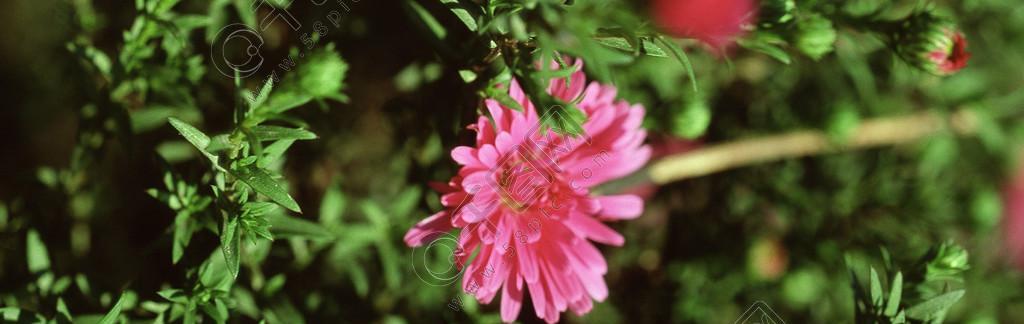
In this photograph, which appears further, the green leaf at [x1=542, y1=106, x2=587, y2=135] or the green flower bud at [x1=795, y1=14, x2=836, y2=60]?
the green flower bud at [x1=795, y1=14, x2=836, y2=60]

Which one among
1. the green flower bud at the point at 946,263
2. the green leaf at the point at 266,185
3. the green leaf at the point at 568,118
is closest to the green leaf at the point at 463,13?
the green leaf at the point at 568,118

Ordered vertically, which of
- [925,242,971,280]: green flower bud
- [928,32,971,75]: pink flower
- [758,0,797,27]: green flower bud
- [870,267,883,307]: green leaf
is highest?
[758,0,797,27]: green flower bud

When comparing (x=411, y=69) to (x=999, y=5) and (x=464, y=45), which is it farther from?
(x=999, y=5)

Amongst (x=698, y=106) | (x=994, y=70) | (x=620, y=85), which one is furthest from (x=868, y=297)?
(x=994, y=70)

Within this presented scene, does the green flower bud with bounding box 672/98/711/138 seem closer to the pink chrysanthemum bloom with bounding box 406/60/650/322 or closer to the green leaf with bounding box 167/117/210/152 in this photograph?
the pink chrysanthemum bloom with bounding box 406/60/650/322

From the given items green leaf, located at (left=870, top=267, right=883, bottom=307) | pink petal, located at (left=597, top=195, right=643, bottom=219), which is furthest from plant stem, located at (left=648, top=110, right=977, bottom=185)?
green leaf, located at (left=870, top=267, right=883, bottom=307)

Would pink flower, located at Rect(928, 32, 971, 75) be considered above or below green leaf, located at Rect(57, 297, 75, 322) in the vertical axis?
below
